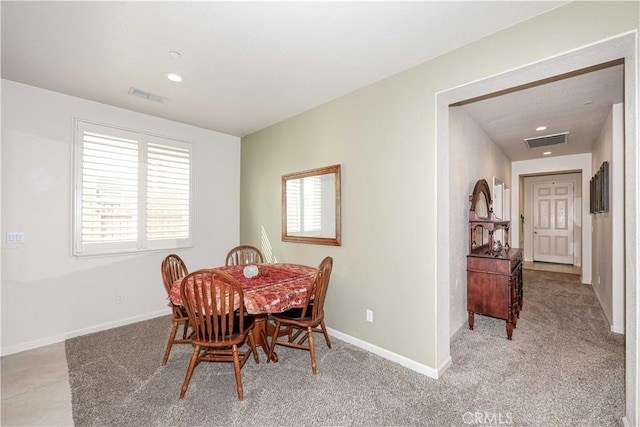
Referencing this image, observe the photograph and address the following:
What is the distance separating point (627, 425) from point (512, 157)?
18.4 ft

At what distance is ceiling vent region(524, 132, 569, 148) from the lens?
4492 millimetres

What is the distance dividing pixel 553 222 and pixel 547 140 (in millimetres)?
3691

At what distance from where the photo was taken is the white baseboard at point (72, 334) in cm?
281

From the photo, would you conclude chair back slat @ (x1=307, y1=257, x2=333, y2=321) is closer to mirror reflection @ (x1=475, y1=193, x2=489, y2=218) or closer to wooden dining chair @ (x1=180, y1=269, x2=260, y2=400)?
wooden dining chair @ (x1=180, y1=269, x2=260, y2=400)

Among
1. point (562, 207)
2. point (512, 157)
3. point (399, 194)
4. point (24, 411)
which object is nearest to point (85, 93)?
point (24, 411)

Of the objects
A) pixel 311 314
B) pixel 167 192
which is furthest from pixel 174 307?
pixel 167 192

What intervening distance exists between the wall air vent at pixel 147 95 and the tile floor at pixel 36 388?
8.90ft

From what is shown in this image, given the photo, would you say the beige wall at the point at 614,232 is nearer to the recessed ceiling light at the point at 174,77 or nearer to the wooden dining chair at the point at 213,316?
the wooden dining chair at the point at 213,316

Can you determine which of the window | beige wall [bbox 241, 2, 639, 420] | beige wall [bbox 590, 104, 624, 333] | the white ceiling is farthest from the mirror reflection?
the window

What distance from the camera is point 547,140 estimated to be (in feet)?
15.5

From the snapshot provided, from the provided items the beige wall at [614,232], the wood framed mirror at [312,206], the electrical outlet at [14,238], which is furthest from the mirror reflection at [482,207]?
the electrical outlet at [14,238]

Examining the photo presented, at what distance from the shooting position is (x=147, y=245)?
12.2 feet

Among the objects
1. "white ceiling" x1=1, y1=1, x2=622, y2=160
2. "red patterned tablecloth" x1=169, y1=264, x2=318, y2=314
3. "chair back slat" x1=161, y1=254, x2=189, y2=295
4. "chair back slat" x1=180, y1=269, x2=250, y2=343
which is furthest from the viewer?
"chair back slat" x1=161, y1=254, x2=189, y2=295

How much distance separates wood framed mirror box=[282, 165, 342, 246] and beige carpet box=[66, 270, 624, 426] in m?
1.19
